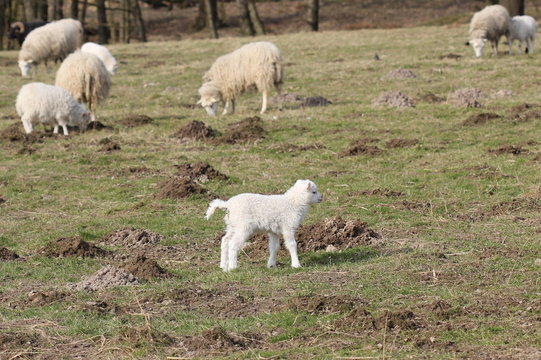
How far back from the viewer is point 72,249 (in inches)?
446

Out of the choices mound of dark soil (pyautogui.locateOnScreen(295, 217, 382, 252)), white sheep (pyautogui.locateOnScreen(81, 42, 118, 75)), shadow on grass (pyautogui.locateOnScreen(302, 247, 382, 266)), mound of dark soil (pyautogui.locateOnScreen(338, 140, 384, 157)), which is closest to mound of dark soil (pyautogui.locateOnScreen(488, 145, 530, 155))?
mound of dark soil (pyautogui.locateOnScreen(338, 140, 384, 157))

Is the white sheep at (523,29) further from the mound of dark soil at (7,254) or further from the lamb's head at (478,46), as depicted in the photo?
the mound of dark soil at (7,254)

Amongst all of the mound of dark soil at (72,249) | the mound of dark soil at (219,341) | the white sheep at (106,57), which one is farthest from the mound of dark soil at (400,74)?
the mound of dark soil at (219,341)

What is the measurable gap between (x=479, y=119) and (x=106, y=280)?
37.2 ft

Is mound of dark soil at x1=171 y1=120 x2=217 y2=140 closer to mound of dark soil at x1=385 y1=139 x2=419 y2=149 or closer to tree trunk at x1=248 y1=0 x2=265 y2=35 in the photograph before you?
mound of dark soil at x1=385 y1=139 x2=419 y2=149

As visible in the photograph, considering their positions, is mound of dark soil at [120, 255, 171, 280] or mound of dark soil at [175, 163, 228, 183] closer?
mound of dark soil at [120, 255, 171, 280]

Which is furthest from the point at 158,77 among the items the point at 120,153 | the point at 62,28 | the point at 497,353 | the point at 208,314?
the point at 497,353

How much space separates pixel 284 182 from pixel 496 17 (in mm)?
14743

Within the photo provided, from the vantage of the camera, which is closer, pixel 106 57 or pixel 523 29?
pixel 523 29

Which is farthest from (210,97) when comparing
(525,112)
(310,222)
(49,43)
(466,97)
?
(49,43)

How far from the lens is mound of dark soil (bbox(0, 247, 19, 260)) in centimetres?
1131

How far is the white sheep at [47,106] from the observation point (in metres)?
19.1

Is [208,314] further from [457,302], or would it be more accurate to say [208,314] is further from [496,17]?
[496,17]

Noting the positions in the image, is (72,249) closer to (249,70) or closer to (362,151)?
(362,151)
